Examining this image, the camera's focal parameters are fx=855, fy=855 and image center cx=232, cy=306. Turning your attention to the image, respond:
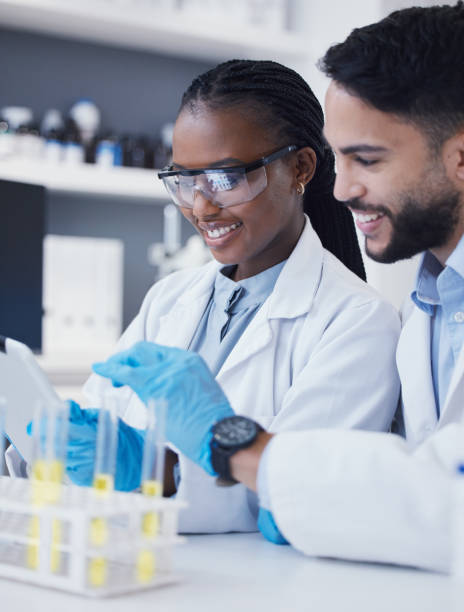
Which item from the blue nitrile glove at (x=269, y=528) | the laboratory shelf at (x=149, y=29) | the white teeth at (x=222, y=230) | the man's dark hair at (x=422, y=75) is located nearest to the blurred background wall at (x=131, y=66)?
the laboratory shelf at (x=149, y=29)

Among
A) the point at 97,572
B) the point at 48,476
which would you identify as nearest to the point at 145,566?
the point at 97,572

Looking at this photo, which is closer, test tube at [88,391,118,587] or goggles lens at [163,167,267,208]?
test tube at [88,391,118,587]

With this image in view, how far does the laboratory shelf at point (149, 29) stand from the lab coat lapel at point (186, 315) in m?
2.08

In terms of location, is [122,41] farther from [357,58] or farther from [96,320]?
[357,58]

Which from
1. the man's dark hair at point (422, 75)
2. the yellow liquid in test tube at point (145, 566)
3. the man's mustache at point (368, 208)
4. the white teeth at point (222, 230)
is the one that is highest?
the man's dark hair at point (422, 75)

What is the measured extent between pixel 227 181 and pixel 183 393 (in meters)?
0.51

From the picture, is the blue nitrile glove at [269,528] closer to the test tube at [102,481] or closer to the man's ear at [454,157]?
the test tube at [102,481]

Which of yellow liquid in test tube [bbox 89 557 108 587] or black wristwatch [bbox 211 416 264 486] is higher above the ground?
black wristwatch [bbox 211 416 264 486]

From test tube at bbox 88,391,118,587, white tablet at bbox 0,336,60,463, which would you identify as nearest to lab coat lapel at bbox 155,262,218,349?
white tablet at bbox 0,336,60,463

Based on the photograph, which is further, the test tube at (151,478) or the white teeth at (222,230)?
the white teeth at (222,230)

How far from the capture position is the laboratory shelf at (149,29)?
3607 mm

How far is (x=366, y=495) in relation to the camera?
115 centimetres

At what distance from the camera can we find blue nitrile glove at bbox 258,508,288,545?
1.33 metres

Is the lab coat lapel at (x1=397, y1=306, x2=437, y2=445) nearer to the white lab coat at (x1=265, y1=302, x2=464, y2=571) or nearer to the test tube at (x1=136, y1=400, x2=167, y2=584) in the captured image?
the white lab coat at (x1=265, y1=302, x2=464, y2=571)
